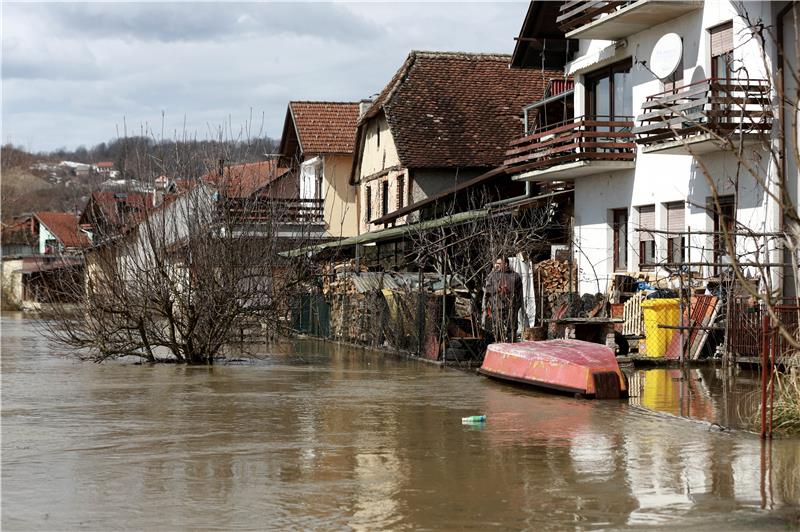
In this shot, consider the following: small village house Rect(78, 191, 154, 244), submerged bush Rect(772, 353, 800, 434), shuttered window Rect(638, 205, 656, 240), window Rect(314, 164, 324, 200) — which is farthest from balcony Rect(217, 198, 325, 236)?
window Rect(314, 164, 324, 200)

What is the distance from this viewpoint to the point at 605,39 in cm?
3020

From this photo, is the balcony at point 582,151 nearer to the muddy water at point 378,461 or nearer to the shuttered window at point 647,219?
the shuttered window at point 647,219

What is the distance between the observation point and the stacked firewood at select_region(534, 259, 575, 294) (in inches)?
1229

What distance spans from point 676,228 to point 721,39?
4454 millimetres

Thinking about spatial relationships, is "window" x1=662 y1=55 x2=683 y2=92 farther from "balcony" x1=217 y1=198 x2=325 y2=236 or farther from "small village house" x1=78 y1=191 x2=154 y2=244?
"small village house" x1=78 y1=191 x2=154 y2=244

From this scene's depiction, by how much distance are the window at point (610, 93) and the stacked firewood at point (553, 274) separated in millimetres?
4032

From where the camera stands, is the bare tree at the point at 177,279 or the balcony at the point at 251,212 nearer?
the bare tree at the point at 177,279

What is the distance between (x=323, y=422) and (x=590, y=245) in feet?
54.8

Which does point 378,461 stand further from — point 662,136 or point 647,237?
point 647,237

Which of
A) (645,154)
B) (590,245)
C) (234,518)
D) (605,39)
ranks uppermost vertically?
(605,39)

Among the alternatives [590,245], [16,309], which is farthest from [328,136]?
[16,309]

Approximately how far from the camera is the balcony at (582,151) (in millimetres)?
29031

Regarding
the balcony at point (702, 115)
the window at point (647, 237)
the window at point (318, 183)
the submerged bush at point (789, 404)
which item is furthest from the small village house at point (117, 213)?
the window at point (318, 183)

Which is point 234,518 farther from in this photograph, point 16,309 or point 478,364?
point 16,309
